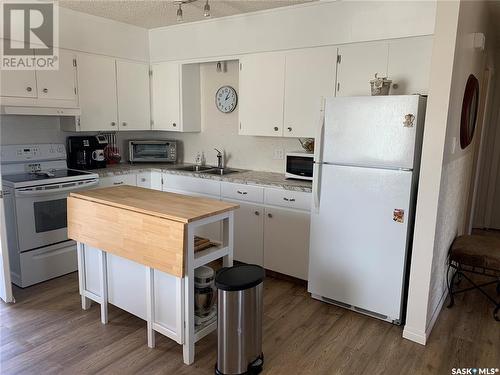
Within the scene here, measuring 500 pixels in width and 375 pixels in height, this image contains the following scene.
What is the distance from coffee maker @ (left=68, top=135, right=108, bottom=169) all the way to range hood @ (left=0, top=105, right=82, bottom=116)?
0.43 metres

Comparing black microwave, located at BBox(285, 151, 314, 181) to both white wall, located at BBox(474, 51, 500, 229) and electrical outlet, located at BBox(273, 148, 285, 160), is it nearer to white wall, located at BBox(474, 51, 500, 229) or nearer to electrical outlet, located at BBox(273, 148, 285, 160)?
electrical outlet, located at BBox(273, 148, 285, 160)

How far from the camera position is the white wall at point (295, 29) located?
113 inches

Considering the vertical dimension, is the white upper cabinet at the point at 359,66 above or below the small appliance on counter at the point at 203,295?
above

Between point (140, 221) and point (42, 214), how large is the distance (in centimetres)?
157

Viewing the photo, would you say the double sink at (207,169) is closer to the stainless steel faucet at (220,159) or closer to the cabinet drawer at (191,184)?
the stainless steel faucet at (220,159)

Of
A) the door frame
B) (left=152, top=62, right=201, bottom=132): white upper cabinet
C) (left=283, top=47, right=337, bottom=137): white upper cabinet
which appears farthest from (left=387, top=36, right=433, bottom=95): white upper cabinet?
the door frame

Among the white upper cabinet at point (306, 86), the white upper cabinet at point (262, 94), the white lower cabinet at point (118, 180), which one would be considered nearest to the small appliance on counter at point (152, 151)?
the white lower cabinet at point (118, 180)

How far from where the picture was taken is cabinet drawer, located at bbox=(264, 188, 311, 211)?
320 centimetres

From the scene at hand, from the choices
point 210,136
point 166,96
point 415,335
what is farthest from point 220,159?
point 415,335

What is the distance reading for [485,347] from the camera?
8.17 feet

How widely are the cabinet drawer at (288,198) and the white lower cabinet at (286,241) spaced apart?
0.17 ft

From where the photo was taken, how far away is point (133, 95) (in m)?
4.34

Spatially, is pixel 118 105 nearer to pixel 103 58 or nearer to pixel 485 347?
pixel 103 58

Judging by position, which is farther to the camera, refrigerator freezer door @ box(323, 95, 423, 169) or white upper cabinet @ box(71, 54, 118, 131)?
white upper cabinet @ box(71, 54, 118, 131)
